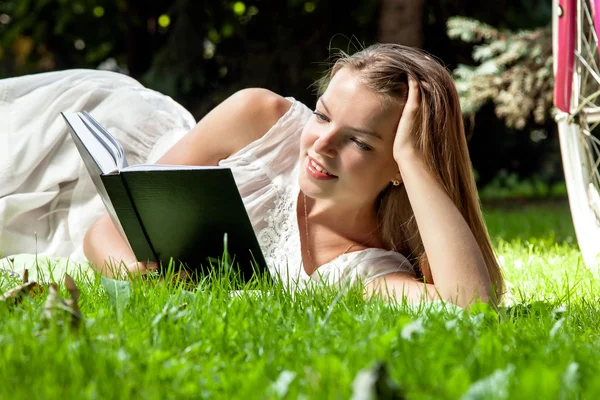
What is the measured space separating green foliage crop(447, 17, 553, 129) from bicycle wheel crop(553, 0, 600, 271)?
253cm

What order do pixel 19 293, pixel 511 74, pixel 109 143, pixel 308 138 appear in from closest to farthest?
1. pixel 19 293
2. pixel 109 143
3. pixel 308 138
4. pixel 511 74

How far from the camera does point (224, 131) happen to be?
2.78 m

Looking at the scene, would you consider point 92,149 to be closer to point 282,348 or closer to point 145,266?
point 145,266

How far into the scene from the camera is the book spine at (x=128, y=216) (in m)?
2.04

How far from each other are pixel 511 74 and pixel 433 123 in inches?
164

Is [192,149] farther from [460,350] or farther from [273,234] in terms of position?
[460,350]

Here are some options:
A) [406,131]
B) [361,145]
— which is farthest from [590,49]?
[361,145]

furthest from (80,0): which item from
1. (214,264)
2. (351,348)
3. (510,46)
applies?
(351,348)

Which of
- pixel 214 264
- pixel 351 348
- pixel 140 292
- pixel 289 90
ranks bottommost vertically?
pixel 289 90

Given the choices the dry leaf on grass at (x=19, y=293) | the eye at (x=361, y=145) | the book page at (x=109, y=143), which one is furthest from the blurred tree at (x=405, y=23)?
the dry leaf on grass at (x=19, y=293)

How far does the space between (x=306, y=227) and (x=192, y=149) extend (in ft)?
1.67

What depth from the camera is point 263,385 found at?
46.3 inches

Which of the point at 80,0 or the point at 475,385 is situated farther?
the point at 80,0

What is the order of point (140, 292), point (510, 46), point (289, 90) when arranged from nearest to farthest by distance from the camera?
point (140, 292) → point (510, 46) → point (289, 90)
